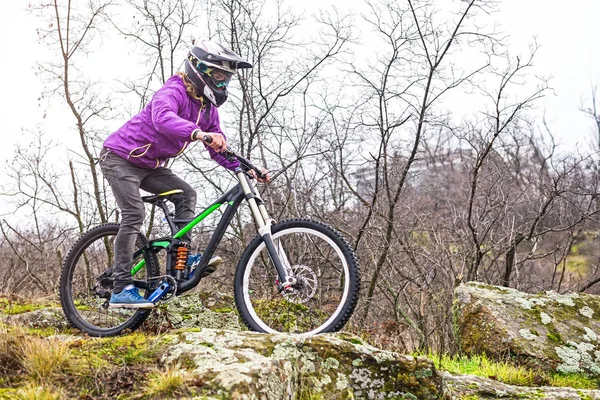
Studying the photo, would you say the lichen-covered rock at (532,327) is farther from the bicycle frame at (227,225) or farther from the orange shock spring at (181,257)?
the orange shock spring at (181,257)

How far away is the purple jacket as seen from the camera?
416 centimetres

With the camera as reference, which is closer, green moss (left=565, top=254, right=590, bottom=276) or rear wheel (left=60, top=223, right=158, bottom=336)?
rear wheel (left=60, top=223, right=158, bottom=336)

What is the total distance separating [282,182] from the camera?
35.2 feet

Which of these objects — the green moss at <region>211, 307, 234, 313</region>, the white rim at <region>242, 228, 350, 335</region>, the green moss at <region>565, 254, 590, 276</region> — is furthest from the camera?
the green moss at <region>565, 254, 590, 276</region>

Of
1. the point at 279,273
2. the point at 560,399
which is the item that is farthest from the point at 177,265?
the point at 560,399

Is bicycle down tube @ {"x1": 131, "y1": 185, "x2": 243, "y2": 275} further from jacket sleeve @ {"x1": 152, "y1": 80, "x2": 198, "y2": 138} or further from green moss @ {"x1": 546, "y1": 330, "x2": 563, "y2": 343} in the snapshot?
green moss @ {"x1": 546, "y1": 330, "x2": 563, "y2": 343}

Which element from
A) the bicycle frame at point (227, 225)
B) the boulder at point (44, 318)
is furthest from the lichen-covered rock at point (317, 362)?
the boulder at point (44, 318)

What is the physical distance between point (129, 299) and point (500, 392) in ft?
8.66

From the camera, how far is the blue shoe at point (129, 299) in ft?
14.0

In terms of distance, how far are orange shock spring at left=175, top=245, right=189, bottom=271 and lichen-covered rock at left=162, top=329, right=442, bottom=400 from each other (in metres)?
1.30

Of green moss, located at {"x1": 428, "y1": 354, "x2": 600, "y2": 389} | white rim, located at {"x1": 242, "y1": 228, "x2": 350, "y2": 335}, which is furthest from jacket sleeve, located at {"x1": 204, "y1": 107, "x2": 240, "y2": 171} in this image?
green moss, located at {"x1": 428, "y1": 354, "x2": 600, "y2": 389}

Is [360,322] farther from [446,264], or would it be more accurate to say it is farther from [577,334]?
[577,334]

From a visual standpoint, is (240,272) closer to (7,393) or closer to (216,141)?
(216,141)

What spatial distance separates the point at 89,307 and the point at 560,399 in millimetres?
3711
